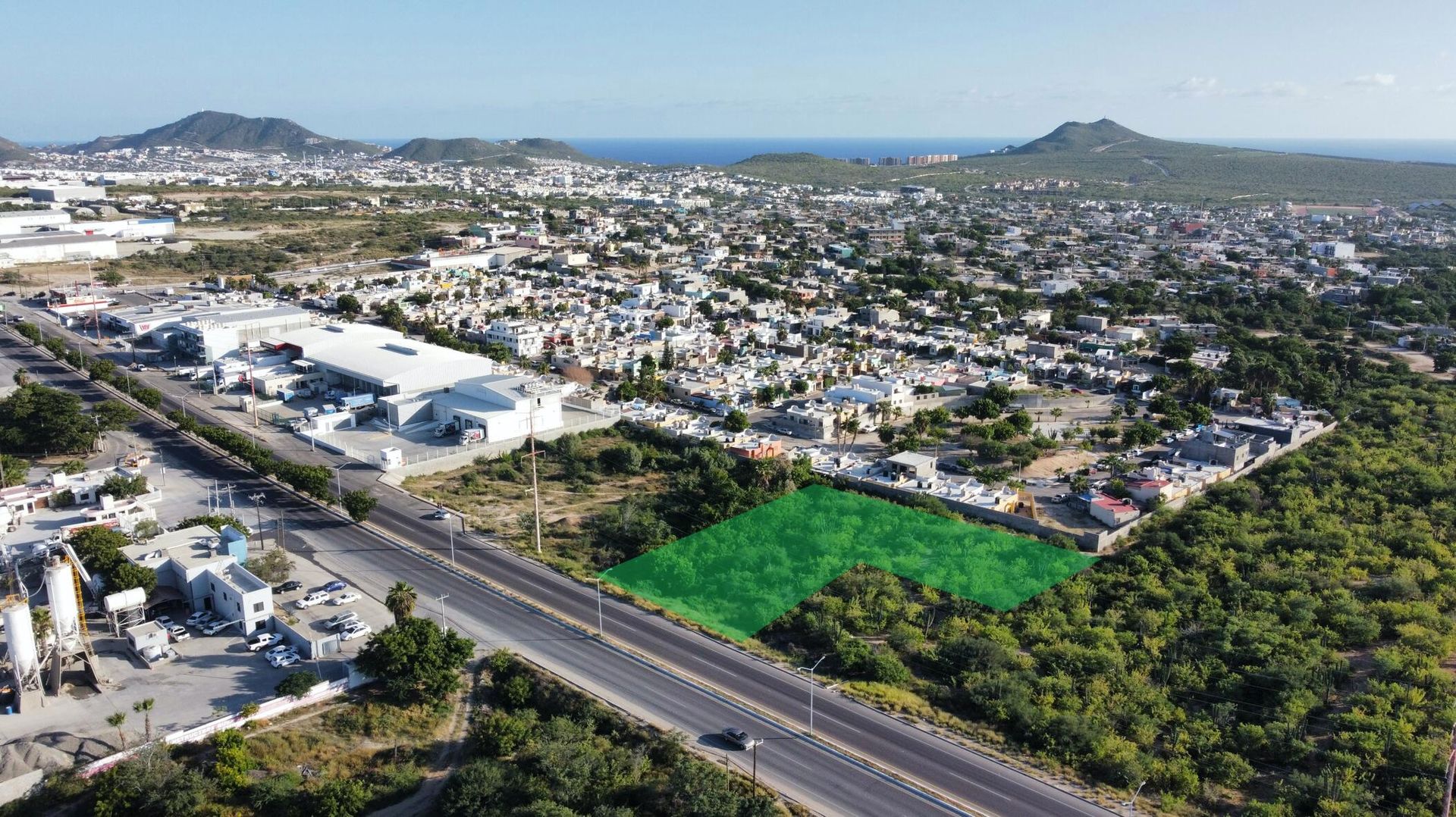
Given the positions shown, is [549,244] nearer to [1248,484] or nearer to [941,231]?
[941,231]

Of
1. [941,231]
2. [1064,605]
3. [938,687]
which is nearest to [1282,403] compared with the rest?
[1064,605]

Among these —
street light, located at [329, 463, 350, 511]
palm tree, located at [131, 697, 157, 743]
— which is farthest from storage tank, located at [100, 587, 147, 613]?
street light, located at [329, 463, 350, 511]

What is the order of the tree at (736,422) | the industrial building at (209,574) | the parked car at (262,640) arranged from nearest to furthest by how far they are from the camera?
1. the parked car at (262,640)
2. the industrial building at (209,574)
3. the tree at (736,422)

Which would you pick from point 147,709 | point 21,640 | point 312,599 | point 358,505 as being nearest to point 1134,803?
point 147,709

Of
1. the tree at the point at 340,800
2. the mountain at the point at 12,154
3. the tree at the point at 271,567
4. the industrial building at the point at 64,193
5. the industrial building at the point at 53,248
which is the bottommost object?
the tree at the point at 340,800

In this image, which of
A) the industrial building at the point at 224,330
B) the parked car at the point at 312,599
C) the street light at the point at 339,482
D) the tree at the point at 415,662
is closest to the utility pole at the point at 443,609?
the tree at the point at 415,662

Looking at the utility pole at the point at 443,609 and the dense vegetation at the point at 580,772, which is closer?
the dense vegetation at the point at 580,772

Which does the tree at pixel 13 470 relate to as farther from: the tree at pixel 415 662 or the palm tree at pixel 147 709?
the tree at pixel 415 662
